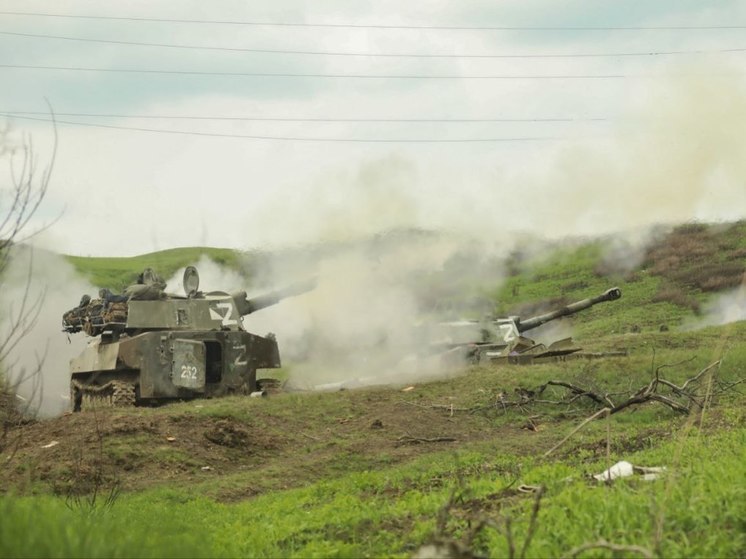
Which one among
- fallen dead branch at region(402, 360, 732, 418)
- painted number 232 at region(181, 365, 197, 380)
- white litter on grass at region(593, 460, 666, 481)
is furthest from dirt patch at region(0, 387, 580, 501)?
white litter on grass at region(593, 460, 666, 481)

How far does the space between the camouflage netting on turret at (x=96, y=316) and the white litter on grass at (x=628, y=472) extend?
19782 mm

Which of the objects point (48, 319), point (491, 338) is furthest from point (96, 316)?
point (48, 319)

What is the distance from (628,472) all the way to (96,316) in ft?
68.8

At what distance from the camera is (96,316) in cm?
2944

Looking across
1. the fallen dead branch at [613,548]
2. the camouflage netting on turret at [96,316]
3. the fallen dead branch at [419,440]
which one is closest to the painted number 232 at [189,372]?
the camouflage netting on turret at [96,316]

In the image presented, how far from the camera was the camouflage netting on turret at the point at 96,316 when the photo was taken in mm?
29031

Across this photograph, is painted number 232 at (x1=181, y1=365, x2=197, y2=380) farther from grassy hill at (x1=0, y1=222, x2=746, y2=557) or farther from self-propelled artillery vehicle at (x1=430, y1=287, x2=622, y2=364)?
self-propelled artillery vehicle at (x1=430, y1=287, x2=622, y2=364)

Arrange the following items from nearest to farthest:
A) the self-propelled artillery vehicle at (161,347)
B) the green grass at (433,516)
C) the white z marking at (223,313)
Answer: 1. the green grass at (433,516)
2. the self-propelled artillery vehicle at (161,347)
3. the white z marking at (223,313)

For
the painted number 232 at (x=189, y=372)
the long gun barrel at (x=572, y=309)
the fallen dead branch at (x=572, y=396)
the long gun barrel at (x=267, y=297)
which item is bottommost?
the fallen dead branch at (x=572, y=396)

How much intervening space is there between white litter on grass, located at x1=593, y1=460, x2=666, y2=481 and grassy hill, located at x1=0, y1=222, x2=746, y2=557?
0.21m

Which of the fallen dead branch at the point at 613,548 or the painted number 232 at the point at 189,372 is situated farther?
the painted number 232 at the point at 189,372

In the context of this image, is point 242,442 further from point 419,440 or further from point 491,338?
point 491,338

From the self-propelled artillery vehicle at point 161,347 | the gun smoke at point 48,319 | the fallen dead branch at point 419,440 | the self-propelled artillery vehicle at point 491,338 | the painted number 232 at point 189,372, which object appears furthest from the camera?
the gun smoke at point 48,319

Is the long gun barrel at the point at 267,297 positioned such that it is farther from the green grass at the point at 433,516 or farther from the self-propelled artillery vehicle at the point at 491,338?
the green grass at the point at 433,516
